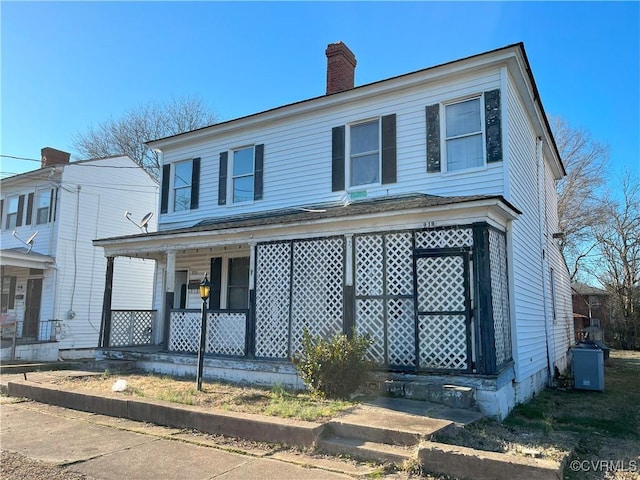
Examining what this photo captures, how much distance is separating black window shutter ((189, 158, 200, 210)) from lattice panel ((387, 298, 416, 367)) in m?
7.52

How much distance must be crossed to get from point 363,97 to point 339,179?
1.99 metres

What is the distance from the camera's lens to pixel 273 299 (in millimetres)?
9930

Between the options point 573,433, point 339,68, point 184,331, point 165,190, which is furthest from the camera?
point 165,190

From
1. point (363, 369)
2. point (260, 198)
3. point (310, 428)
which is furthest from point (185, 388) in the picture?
point (260, 198)

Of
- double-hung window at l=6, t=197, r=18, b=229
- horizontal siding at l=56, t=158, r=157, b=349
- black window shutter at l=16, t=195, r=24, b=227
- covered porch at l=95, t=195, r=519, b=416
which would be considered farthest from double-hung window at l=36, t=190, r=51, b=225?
covered porch at l=95, t=195, r=519, b=416

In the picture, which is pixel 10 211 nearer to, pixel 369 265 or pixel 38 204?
pixel 38 204

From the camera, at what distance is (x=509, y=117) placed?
9414mm

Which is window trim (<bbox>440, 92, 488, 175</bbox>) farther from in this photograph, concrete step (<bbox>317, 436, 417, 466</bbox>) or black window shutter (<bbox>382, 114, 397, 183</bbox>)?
concrete step (<bbox>317, 436, 417, 466</bbox>)

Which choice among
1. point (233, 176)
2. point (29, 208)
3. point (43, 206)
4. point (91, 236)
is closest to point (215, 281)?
point (233, 176)

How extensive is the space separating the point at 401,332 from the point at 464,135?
4.29m

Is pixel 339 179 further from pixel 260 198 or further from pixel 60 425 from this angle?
pixel 60 425

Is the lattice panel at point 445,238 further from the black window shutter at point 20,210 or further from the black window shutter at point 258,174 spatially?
the black window shutter at point 20,210

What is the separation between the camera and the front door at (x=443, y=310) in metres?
7.63
